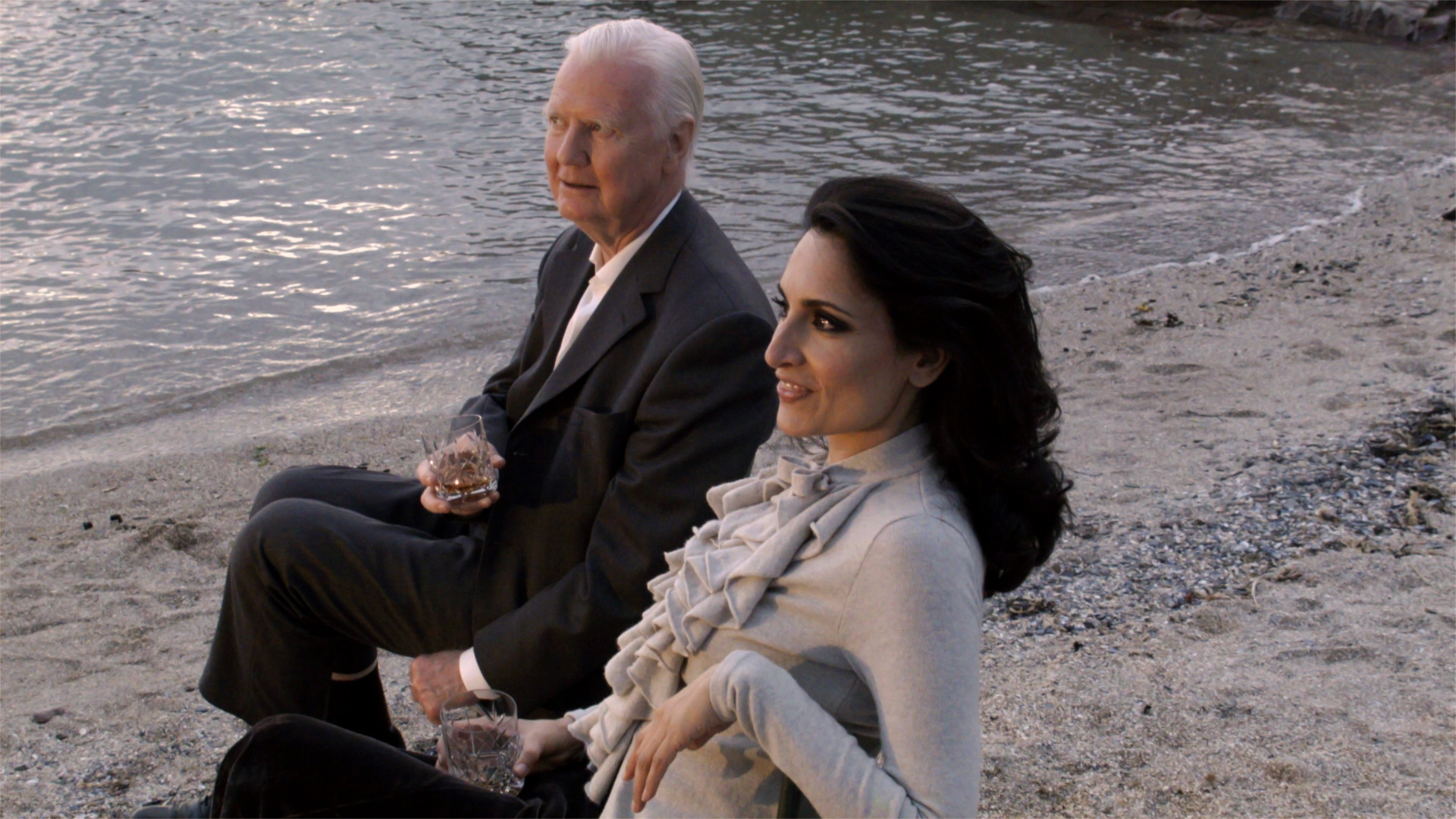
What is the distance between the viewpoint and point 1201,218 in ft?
35.6

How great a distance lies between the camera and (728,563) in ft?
6.78

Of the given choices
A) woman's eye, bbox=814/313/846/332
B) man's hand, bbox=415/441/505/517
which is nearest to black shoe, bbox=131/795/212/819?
man's hand, bbox=415/441/505/517

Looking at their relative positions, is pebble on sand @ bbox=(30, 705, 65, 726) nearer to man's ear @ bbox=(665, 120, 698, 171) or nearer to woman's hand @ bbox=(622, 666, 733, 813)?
man's ear @ bbox=(665, 120, 698, 171)

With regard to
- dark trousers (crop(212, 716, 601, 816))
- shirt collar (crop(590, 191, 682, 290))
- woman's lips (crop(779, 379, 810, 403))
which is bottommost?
dark trousers (crop(212, 716, 601, 816))

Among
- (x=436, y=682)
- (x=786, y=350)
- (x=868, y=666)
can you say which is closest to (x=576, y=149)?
(x=786, y=350)

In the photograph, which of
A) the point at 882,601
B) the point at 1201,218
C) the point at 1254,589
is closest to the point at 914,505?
the point at 882,601

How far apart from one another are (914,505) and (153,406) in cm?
693

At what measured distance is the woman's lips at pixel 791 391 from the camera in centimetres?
202

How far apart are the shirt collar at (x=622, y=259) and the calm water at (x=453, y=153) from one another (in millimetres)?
5392

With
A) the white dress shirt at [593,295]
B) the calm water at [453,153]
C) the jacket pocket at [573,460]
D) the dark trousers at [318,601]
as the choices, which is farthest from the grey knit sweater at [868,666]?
the calm water at [453,153]

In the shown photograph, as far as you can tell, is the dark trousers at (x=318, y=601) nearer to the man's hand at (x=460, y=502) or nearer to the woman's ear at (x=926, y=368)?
the man's hand at (x=460, y=502)

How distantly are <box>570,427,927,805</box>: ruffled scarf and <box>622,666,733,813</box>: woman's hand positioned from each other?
0.18 m

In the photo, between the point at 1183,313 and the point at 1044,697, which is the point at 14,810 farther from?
the point at 1183,313

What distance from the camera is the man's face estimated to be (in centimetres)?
298
